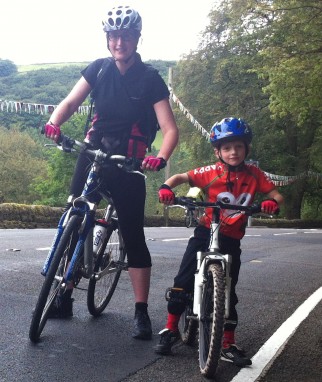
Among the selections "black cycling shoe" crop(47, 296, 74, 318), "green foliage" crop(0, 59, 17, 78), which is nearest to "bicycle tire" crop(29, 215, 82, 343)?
"black cycling shoe" crop(47, 296, 74, 318)

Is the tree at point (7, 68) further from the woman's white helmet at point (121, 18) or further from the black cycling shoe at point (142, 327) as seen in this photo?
the black cycling shoe at point (142, 327)

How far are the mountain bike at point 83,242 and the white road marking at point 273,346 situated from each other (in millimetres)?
1249

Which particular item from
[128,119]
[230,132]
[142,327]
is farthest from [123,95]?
[142,327]

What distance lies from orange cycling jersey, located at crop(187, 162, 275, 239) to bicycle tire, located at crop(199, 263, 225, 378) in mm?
441

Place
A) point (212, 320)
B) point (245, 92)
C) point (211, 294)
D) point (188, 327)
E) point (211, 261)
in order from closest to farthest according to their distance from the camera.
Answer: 1. point (212, 320)
2. point (211, 294)
3. point (211, 261)
4. point (188, 327)
5. point (245, 92)

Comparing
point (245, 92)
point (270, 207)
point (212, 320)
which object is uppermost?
point (245, 92)

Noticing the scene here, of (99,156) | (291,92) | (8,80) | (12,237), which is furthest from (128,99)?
(8,80)

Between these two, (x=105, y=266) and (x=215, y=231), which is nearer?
(x=215, y=231)

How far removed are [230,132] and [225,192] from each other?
0.39 metres

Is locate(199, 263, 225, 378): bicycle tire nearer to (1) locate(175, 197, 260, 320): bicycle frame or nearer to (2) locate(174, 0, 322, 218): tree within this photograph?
(1) locate(175, 197, 260, 320): bicycle frame

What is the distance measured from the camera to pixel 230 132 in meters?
4.50

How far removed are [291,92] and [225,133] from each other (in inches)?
742

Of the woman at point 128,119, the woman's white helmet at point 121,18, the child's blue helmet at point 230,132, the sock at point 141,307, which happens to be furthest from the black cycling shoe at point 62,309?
the woman's white helmet at point 121,18

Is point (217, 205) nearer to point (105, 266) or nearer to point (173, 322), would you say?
point (173, 322)
